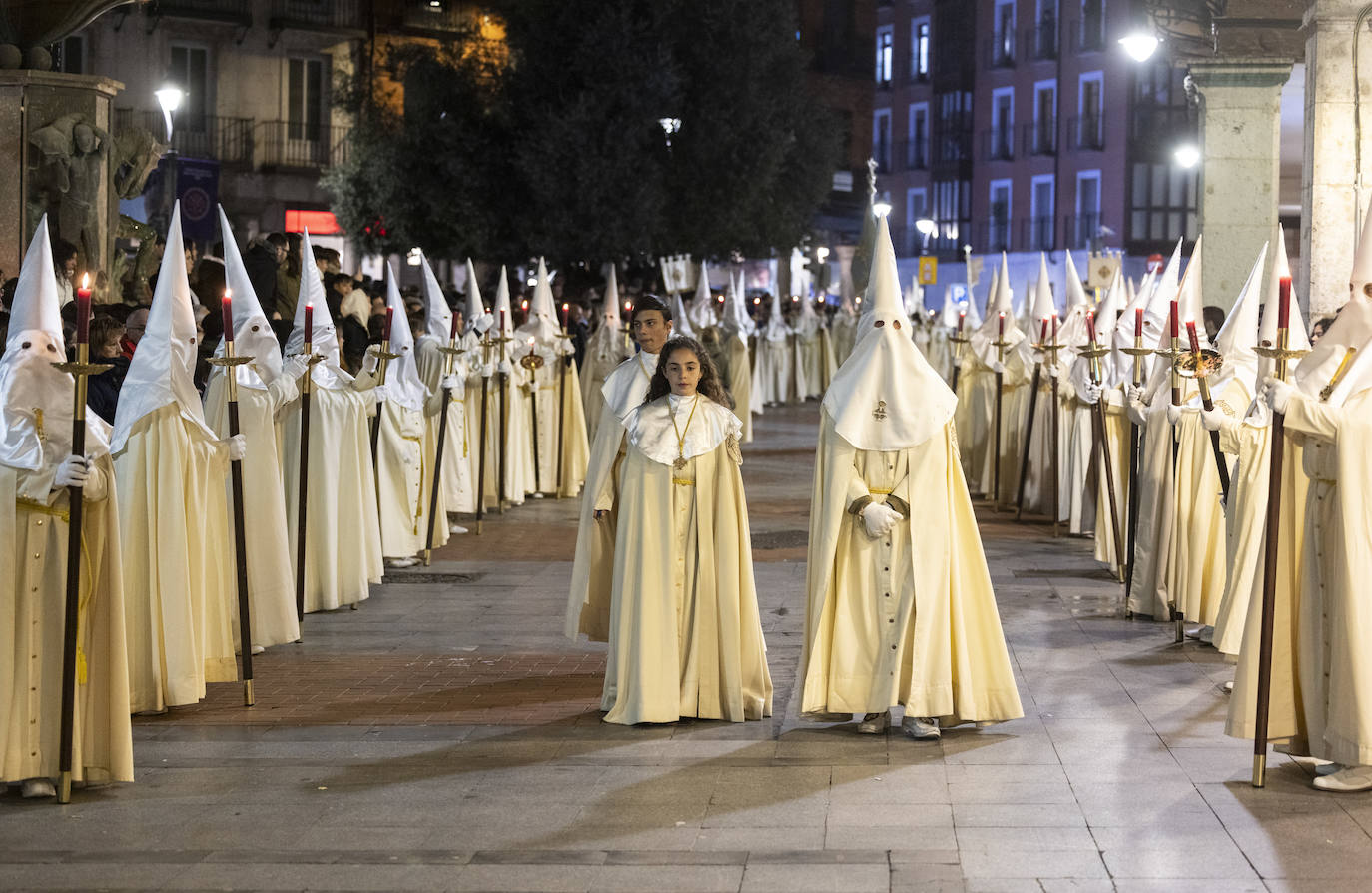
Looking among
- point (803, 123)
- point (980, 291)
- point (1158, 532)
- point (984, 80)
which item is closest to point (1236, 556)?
point (1158, 532)

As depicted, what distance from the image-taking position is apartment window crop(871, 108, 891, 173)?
66062 mm

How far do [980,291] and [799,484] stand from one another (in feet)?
129

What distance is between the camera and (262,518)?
33.2 feet

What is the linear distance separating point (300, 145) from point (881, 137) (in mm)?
28859

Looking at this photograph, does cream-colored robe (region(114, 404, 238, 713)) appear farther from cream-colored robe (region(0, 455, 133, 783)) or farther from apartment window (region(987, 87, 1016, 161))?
apartment window (region(987, 87, 1016, 161))

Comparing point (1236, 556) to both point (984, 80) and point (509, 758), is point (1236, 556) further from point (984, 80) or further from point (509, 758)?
point (984, 80)

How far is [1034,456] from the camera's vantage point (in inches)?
692

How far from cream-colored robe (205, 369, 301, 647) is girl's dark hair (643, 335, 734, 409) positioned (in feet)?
8.59

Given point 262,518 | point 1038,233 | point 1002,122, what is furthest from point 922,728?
point 1002,122

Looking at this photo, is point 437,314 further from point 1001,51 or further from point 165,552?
point 1001,51

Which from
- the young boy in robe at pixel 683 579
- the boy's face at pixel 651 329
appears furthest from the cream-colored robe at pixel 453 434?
the young boy in robe at pixel 683 579

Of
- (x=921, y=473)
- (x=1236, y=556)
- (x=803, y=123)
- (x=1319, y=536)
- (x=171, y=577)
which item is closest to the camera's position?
(x=1319, y=536)

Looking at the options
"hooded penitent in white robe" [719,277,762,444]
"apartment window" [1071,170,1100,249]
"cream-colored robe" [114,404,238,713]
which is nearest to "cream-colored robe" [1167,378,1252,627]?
"cream-colored robe" [114,404,238,713]

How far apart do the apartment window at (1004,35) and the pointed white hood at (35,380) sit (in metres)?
55.8
